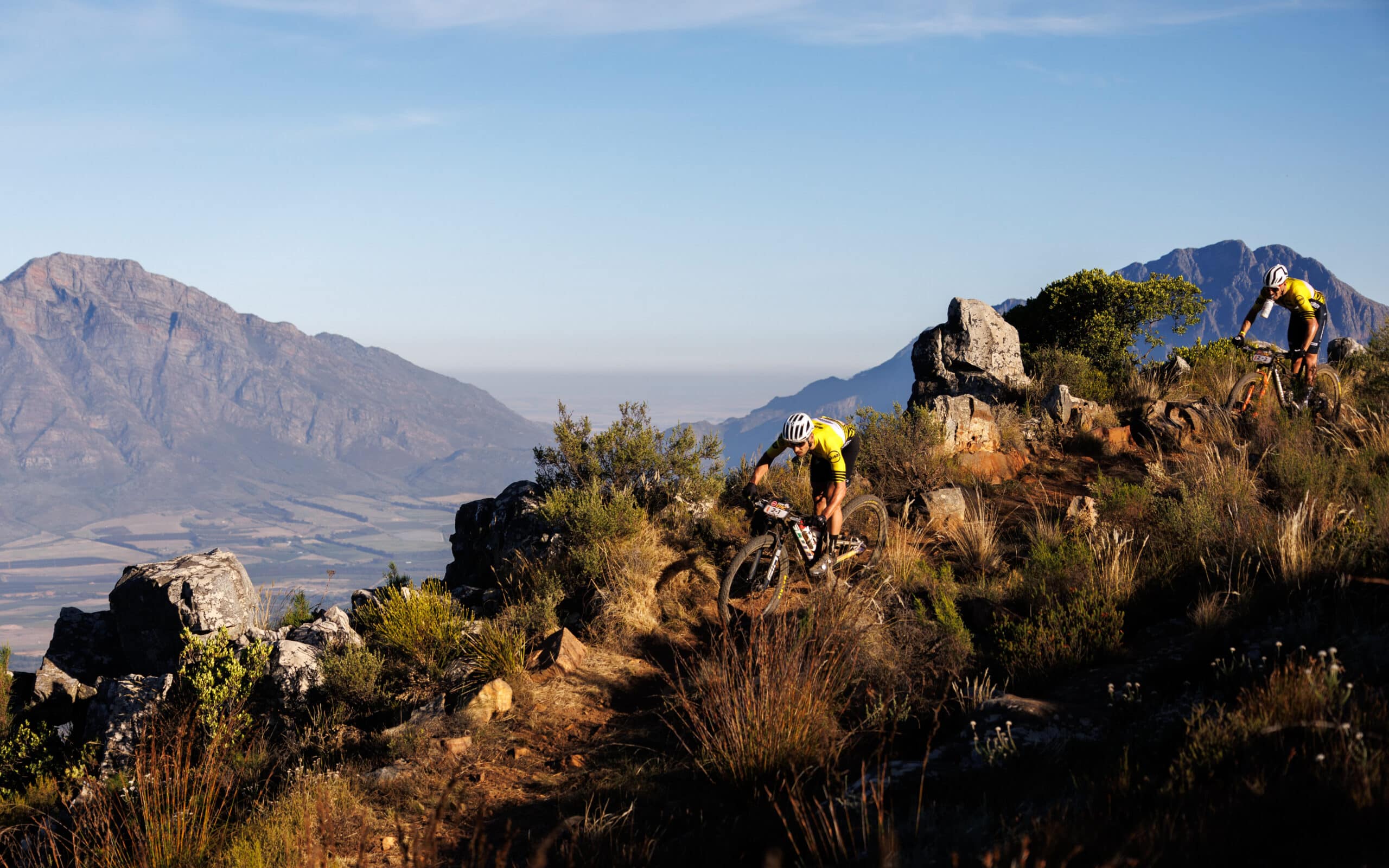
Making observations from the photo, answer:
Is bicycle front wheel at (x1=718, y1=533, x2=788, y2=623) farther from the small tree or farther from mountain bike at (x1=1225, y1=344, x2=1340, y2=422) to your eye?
the small tree

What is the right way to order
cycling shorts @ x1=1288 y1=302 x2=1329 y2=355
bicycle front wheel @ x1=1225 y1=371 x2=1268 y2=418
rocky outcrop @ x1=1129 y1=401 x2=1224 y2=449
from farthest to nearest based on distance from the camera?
rocky outcrop @ x1=1129 y1=401 x2=1224 y2=449 < bicycle front wheel @ x1=1225 y1=371 x2=1268 y2=418 < cycling shorts @ x1=1288 y1=302 x2=1329 y2=355

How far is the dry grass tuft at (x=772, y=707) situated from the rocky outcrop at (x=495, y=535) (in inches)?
199

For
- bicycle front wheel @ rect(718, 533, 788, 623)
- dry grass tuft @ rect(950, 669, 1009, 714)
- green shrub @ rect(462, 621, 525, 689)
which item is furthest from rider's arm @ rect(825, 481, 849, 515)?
green shrub @ rect(462, 621, 525, 689)

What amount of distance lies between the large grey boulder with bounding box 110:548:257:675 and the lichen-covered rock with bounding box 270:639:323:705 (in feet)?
5.06

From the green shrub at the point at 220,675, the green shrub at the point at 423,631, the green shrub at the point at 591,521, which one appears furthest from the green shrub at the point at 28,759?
the green shrub at the point at 591,521

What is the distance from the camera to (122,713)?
29.1 ft

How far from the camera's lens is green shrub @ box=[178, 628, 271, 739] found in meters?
8.15

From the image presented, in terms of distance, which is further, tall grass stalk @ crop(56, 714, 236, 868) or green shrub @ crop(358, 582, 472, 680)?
green shrub @ crop(358, 582, 472, 680)

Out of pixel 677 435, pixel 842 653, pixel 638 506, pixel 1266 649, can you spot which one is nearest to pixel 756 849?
pixel 842 653

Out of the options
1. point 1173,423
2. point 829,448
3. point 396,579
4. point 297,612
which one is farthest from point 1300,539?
point 297,612

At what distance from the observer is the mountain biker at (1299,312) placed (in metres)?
12.2

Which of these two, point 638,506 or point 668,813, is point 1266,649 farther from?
point 638,506

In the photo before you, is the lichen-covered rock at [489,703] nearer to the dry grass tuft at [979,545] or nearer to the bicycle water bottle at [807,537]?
the bicycle water bottle at [807,537]

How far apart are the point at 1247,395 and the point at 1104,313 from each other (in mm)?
6334
